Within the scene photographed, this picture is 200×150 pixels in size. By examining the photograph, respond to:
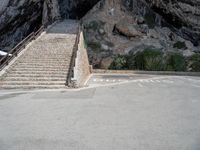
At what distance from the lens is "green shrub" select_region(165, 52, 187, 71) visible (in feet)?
85.1

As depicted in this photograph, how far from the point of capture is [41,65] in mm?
17016

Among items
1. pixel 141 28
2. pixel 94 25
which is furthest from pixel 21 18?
pixel 141 28

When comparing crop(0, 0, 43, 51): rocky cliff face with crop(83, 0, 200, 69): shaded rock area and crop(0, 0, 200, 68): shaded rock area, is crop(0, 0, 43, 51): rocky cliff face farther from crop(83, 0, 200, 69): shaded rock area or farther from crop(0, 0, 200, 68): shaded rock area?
crop(83, 0, 200, 69): shaded rock area

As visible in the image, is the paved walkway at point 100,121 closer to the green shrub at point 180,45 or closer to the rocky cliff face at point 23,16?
the green shrub at point 180,45

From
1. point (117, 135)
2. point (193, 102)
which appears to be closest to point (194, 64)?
point (193, 102)

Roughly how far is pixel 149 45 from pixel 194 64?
4.82 m

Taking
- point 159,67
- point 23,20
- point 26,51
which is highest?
point 23,20

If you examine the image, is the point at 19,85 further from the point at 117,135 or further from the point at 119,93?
the point at 117,135

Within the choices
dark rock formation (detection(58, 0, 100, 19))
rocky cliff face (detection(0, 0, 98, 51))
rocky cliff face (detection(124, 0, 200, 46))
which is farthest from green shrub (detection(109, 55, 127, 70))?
dark rock formation (detection(58, 0, 100, 19))

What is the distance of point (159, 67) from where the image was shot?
2614cm

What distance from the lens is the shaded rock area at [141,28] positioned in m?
28.4

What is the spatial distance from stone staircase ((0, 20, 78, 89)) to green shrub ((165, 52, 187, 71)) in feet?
28.8

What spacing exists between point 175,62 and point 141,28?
6.51 metres

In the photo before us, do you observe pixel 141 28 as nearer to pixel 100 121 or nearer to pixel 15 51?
pixel 15 51
